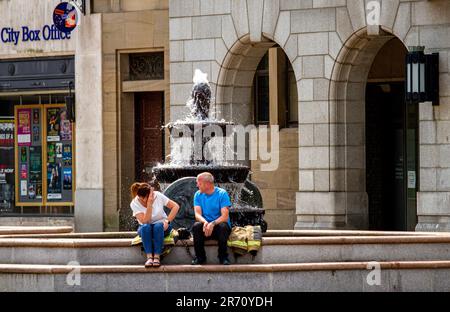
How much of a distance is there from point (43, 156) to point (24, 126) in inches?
33.8

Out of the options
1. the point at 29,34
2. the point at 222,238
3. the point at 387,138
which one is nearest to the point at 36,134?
the point at 29,34

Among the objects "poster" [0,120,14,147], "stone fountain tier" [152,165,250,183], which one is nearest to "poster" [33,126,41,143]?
"poster" [0,120,14,147]

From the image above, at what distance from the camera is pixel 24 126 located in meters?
37.7

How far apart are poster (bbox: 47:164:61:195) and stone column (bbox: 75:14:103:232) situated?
4.64ft

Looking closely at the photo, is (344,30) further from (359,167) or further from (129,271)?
(129,271)

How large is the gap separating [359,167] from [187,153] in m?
3.31

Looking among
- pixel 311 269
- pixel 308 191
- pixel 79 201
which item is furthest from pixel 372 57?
pixel 311 269

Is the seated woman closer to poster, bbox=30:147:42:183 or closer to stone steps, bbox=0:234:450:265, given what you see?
stone steps, bbox=0:234:450:265

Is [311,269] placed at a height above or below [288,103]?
below

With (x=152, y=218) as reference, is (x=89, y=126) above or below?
above

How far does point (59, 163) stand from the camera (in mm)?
37156

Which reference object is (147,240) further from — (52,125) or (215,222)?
(52,125)
